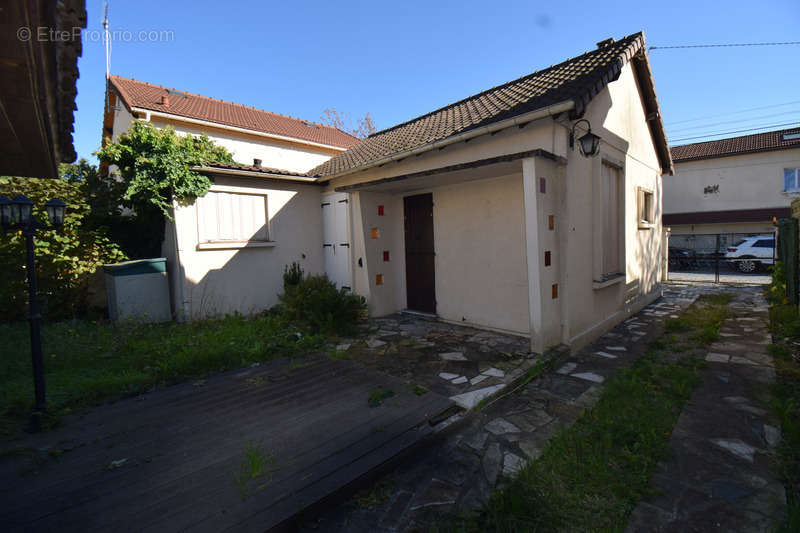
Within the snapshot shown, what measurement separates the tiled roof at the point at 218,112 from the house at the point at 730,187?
19.6m

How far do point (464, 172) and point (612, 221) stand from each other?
A: 10.2ft

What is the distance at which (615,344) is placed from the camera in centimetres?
532


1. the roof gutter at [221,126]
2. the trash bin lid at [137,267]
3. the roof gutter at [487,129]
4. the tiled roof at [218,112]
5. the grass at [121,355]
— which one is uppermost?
the tiled roof at [218,112]

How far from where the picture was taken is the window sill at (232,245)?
664 centimetres

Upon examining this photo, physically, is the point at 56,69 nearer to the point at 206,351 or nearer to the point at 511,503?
the point at 206,351

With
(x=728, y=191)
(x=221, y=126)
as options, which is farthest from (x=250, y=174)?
(x=728, y=191)

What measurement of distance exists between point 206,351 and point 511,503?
4.07 m

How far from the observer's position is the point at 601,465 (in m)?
2.44

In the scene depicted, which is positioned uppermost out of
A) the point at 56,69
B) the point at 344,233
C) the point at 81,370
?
the point at 56,69

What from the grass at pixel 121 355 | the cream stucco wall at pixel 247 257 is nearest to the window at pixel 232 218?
the cream stucco wall at pixel 247 257

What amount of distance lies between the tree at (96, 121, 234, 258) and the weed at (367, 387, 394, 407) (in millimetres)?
5160

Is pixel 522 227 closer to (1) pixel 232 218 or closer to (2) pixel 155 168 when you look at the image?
(1) pixel 232 218

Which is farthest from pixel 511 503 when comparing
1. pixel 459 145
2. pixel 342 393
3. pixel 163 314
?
pixel 163 314

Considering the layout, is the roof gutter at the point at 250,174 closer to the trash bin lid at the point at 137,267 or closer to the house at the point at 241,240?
the house at the point at 241,240
